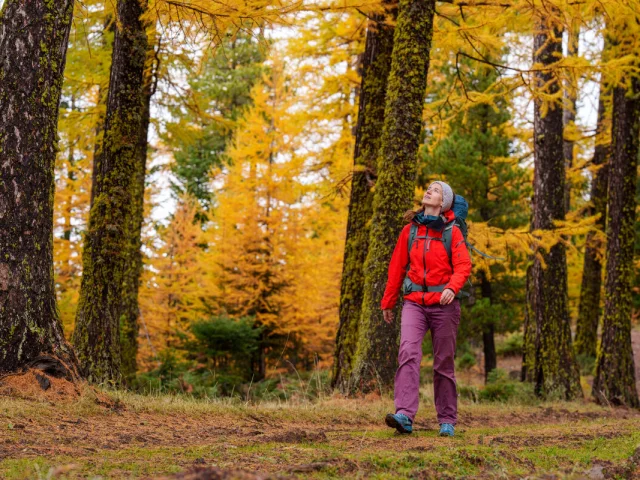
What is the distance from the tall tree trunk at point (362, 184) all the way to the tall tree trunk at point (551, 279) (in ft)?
9.87

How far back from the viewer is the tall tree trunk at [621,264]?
10852 mm

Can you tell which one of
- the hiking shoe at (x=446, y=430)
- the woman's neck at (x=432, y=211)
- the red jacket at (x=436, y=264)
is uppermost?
the woman's neck at (x=432, y=211)

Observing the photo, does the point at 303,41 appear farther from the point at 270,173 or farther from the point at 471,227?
the point at 471,227

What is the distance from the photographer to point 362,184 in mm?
9055

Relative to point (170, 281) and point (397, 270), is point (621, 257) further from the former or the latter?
point (170, 281)

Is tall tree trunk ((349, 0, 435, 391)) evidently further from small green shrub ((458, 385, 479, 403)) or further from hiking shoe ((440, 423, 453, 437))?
small green shrub ((458, 385, 479, 403))

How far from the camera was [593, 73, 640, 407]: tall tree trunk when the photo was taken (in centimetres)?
1085

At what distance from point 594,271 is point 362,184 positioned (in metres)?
11.1

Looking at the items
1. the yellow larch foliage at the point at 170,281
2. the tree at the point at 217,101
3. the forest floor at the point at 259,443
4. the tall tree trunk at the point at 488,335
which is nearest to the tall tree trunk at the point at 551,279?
the forest floor at the point at 259,443

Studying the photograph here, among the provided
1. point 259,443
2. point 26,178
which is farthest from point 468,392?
point 26,178

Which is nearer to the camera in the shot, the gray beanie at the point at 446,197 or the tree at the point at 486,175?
the gray beanie at the point at 446,197

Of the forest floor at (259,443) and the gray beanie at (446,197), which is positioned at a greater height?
the gray beanie at (446,197)

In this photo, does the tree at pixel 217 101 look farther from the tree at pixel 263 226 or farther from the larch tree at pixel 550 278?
A: the larch tree at pixel 550 278

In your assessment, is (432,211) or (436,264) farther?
(432,211)
